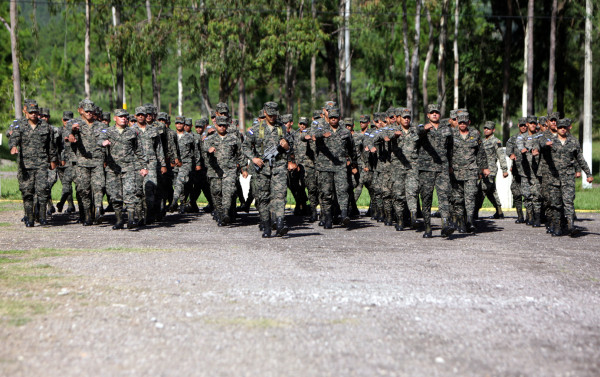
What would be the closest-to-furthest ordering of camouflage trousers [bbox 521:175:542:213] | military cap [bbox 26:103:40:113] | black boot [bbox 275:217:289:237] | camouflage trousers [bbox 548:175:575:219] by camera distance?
black boot [bbox 275:217:289:237]
camouflage trousers [bbox 548:175:575:219]
military cap [bbox 26:103:40:113]
camouflage trousers [bbox 521:175:542:213]

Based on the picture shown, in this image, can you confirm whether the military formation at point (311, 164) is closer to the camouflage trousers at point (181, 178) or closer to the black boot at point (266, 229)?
the black boot at point (266, 229)

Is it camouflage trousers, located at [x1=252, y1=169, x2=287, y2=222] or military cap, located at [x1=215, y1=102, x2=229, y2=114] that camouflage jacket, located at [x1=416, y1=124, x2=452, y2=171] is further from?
military cap, located at [x1=215, y1=102, x2=229, y2=114]

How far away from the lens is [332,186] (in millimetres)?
14602

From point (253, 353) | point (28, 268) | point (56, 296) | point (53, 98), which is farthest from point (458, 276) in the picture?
point (53, 98)

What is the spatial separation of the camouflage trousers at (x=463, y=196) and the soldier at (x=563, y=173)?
1.41 metres

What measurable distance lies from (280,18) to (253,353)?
32.1m

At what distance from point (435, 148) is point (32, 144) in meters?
7.65

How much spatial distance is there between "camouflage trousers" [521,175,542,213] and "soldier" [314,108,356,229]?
3.89 metres

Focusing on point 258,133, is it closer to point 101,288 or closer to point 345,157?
point 345,157

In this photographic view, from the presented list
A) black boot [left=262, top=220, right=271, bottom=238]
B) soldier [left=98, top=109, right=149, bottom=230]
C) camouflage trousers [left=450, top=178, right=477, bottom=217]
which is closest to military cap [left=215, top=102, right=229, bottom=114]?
soldier [left=98, top=109, right=149, bottom=230]

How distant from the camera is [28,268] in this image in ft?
31.7

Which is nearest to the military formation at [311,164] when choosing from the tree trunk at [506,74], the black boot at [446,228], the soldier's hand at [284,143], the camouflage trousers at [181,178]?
the black boot at [446,228]

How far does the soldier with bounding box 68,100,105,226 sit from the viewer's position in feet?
48.0

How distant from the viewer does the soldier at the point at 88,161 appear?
576 inches
